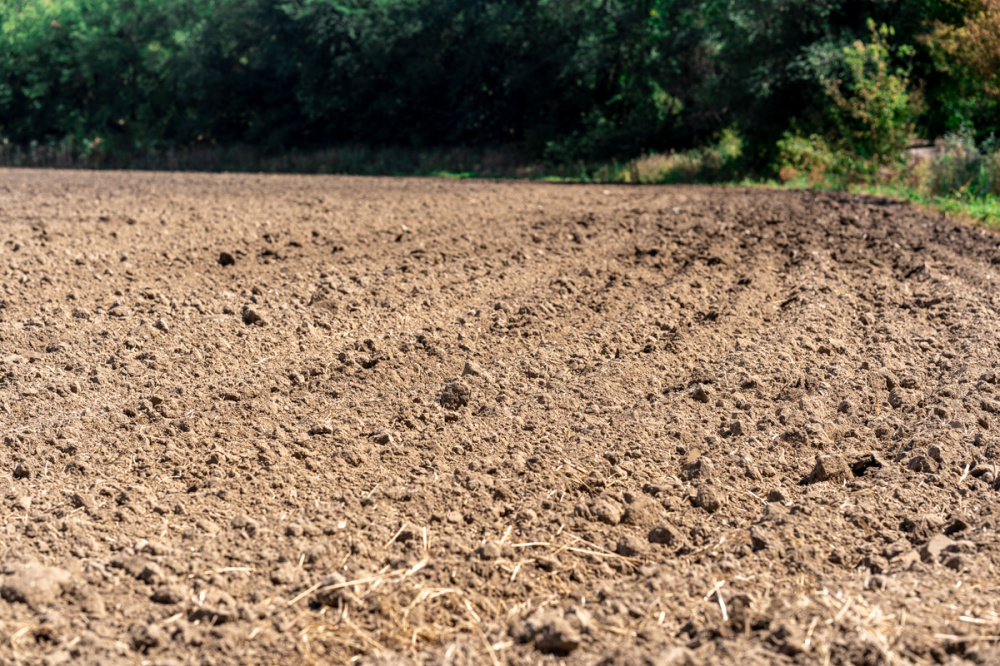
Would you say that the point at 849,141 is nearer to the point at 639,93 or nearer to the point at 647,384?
the point at 639,93

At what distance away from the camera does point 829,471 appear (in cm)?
399

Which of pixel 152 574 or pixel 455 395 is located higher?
pixel 455 395

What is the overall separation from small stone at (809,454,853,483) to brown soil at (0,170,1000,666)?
0.03 m

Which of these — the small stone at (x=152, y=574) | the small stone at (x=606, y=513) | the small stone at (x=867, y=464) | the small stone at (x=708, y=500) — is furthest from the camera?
the small stone at (x=867, y=464)

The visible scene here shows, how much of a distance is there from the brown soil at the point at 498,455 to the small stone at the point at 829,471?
0.03 metres

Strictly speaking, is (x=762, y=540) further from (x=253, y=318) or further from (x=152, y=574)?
(x=253, y=318)

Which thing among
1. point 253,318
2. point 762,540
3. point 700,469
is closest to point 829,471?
point 700,469

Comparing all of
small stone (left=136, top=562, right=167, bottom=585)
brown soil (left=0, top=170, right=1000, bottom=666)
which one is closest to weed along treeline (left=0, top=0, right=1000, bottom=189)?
brown soil (left=0, top=170, right=1000, bottom=666)

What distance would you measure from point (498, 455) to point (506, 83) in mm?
24035

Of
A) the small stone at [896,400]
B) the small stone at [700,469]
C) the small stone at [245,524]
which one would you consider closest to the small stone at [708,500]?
the small stone at [700,469]

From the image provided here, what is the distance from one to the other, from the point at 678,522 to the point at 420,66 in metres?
26.1

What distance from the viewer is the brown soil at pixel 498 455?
2.94 meters

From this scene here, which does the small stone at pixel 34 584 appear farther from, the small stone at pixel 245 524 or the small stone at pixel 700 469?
the small stone at pixel 700 469

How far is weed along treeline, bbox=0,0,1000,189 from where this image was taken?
669 inches
